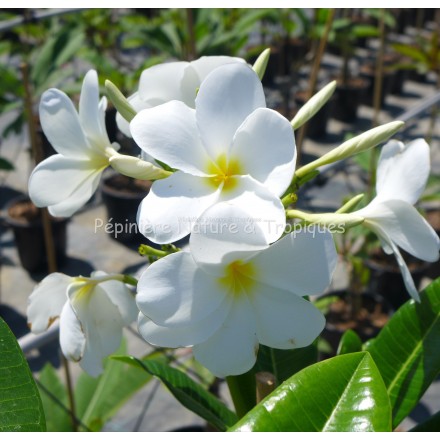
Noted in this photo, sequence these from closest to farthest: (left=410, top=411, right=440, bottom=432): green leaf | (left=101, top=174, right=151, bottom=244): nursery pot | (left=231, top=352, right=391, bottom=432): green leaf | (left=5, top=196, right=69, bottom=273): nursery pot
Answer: (left=231, top=352, right=391, bottom=432): green leaf → (left=410, top=411, right=440, bottom=432): green leaf → (left=5, top=196, right=69, bottom=273): nursery pot → (left=101, top=174, right=151, bottom=244): nursery pot

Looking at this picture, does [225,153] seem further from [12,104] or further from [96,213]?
[96,213]

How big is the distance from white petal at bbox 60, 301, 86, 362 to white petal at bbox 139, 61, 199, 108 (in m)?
0.33

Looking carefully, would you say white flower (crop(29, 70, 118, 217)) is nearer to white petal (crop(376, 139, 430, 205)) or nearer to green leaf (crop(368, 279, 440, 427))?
white petal (crop(376, 139, 430, 205))

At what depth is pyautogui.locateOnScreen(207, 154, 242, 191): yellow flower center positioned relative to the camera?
76cm

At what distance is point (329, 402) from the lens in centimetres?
66

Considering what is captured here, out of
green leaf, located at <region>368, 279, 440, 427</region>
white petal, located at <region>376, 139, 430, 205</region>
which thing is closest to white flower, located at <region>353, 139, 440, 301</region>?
white petal, located at <region>376, 139, 430, 205</region>

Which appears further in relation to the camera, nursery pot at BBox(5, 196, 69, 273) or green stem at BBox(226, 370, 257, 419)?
nursery pot at BBox(5, 196, 69, 273)

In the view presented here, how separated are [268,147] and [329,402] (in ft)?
0.95

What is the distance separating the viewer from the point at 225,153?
30.0 inches

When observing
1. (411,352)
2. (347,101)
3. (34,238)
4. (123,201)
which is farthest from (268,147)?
(347,101)

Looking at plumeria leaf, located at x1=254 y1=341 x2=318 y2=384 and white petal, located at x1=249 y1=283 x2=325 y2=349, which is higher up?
white petal, located at x1=249 y1=283 x2=325 y2=349

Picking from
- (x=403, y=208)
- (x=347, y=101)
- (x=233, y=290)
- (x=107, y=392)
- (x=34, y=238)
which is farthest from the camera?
(x=347, y=101)

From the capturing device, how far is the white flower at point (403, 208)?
841 mm

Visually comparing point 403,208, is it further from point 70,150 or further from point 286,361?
point 70,150
